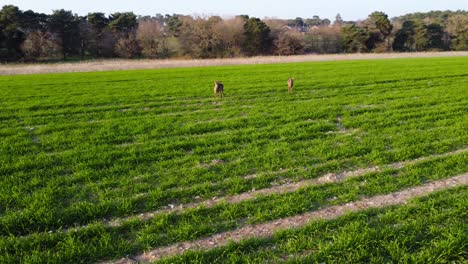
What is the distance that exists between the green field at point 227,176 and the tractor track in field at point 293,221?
0.15 m

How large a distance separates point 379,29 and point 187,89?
248ft

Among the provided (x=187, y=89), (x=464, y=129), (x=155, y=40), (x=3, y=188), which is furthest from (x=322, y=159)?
(x=155, y=40)

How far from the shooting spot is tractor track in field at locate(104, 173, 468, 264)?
525 centimetres

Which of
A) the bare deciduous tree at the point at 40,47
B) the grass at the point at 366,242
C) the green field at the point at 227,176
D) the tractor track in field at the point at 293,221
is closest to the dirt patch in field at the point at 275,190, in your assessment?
the green field at the point at 227,176

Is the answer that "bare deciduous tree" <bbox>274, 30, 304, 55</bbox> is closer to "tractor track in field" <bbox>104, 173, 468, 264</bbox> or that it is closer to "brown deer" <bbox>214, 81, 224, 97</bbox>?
"brown deer" <bbox>214, 81, 224, 97</bbox>

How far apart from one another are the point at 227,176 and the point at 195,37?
72732mm

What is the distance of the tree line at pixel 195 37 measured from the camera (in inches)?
2630

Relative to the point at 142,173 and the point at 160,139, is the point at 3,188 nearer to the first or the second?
the point at 142,173

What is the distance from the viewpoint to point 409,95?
1842 centimetres

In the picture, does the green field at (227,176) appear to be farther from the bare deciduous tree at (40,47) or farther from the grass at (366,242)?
the bare deciduous tree at (40,47)

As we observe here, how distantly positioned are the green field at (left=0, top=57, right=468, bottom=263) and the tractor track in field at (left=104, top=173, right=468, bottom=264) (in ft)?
0.49

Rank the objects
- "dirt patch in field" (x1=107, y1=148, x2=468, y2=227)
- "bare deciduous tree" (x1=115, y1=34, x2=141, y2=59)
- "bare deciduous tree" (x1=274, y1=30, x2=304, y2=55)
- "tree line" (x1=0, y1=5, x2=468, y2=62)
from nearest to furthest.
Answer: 1. "dirt patch in field" (x1=107, y1=148, x2=468, y2=227)
2. "tree line" (x1=0, y1=5, x2=468, y2=62)
3. "bare deciduous tree" (x1=115, y1=34, x2=141, y2=59)
4. "bare deciduous tree" (x1=274, y1=30, x2=304, y2=55)

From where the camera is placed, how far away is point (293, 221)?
6043mm

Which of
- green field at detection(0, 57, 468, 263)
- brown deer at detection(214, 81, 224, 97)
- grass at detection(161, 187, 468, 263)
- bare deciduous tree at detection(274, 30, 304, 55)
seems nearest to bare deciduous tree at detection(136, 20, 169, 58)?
bare deciduous tree at detection(274, 30, 304, 55)
